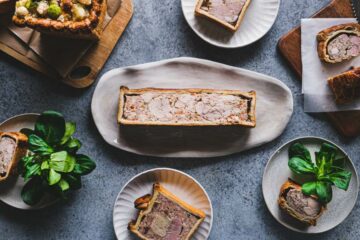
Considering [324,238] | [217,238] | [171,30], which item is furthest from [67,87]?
[324,238]

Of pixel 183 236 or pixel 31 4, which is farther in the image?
pixel 183 236

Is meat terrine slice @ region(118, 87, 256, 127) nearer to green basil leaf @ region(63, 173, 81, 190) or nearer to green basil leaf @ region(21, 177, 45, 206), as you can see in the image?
green basil leaf @ region(63, 173, 81, 190)

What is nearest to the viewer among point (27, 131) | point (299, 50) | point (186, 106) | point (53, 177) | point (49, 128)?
point (53, 177)

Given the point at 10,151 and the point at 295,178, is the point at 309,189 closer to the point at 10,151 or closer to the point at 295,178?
the point at 295,178

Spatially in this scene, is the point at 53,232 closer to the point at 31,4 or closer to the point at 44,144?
the point at 44,144

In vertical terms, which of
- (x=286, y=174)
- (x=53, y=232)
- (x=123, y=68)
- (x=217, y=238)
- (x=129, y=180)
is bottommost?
(x=53, y=232)

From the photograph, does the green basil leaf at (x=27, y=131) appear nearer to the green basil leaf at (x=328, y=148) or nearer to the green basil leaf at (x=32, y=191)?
the green basil leaf at (x=32, y=191)

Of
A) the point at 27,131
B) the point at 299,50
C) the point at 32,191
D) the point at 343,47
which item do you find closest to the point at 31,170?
the point at 32,191
